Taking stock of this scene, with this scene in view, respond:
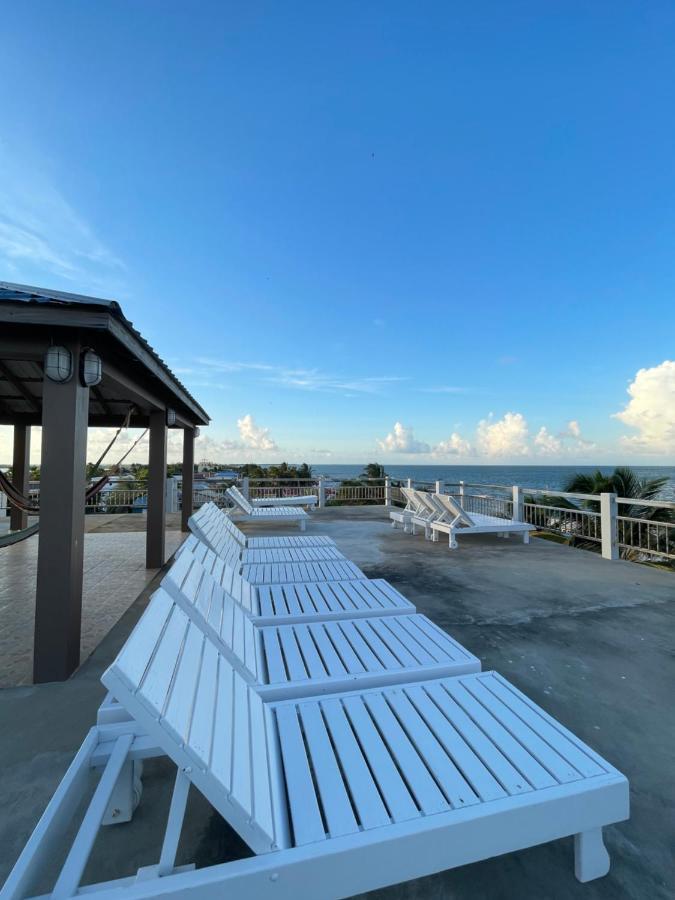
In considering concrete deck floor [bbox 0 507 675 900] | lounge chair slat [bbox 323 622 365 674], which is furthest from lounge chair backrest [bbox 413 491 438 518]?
lounge chair slat [bbox 323 622 365 674]

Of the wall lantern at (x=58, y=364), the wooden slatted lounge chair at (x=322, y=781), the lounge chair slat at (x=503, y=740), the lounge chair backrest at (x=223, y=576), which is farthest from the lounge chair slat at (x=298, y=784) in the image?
the wall lantern at (x=58, y=364)

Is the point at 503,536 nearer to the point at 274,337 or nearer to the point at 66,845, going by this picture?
the point at 66,845

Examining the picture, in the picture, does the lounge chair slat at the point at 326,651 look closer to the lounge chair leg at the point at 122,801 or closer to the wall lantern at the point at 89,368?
the lounge chair leg at the point at 122,801

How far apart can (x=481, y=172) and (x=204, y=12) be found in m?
6.73

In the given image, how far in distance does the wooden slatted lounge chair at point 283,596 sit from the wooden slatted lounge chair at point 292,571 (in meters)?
0.20

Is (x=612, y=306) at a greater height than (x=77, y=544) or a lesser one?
greater

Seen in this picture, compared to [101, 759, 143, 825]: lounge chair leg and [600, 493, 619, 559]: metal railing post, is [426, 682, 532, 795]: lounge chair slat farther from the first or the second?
[600, 493, 619, 559]: metal railing post

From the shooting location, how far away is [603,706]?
7.77 ft

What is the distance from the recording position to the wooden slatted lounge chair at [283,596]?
223 centimetres

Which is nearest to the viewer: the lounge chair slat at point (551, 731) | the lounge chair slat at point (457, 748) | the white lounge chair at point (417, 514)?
the lounge chair slat at point (457, 748)

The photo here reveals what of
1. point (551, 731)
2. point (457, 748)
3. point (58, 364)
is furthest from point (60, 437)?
point (551, 731)

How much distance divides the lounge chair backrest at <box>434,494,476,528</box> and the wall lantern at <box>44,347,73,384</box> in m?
5.75

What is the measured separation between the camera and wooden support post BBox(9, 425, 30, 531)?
7383 mm

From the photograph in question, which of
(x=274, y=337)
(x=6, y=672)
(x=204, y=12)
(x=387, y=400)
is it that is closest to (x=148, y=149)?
(x=204, y=12)
